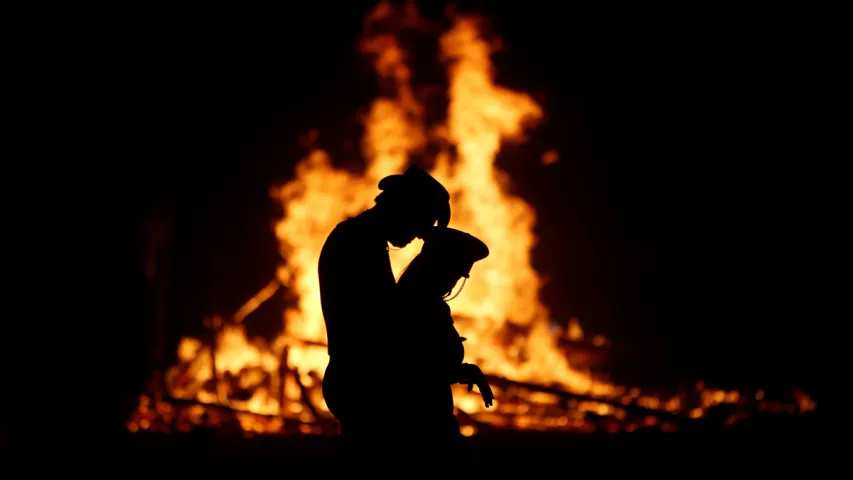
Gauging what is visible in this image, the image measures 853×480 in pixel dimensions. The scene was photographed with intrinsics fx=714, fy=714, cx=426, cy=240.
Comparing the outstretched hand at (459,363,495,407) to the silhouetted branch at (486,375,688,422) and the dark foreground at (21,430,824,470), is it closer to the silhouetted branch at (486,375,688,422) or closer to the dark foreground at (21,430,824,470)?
the dark foreground at (21,430,824,470)

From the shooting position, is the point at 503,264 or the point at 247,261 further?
the point at 247,261

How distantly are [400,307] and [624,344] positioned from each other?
325 inches

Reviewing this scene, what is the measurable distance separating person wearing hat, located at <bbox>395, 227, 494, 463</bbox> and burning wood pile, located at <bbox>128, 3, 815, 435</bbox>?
521cm

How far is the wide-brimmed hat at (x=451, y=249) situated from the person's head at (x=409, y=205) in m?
0.05

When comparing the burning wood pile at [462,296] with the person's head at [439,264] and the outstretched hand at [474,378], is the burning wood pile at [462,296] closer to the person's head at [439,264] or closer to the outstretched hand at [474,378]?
the outstretched hand at [474,378]

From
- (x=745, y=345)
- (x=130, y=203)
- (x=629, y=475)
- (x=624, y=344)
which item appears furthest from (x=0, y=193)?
(x=745, y=345)

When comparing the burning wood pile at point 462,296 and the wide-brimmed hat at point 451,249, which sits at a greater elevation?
the burning wood pile at point 462,296

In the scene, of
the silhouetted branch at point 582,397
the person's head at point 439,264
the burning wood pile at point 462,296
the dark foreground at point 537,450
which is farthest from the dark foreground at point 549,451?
the person's head at point 439,264

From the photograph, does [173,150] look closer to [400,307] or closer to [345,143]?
[345,143]

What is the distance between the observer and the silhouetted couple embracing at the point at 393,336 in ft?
6.77

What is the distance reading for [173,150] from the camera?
9.62 metres

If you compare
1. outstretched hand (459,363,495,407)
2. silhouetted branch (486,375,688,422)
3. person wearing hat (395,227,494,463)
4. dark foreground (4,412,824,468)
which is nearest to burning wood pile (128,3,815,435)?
→ silhouetted branch (486,375,688,422)

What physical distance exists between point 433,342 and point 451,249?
282 mm

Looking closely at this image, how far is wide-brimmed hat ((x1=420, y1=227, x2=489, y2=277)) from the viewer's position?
2.13 metres
